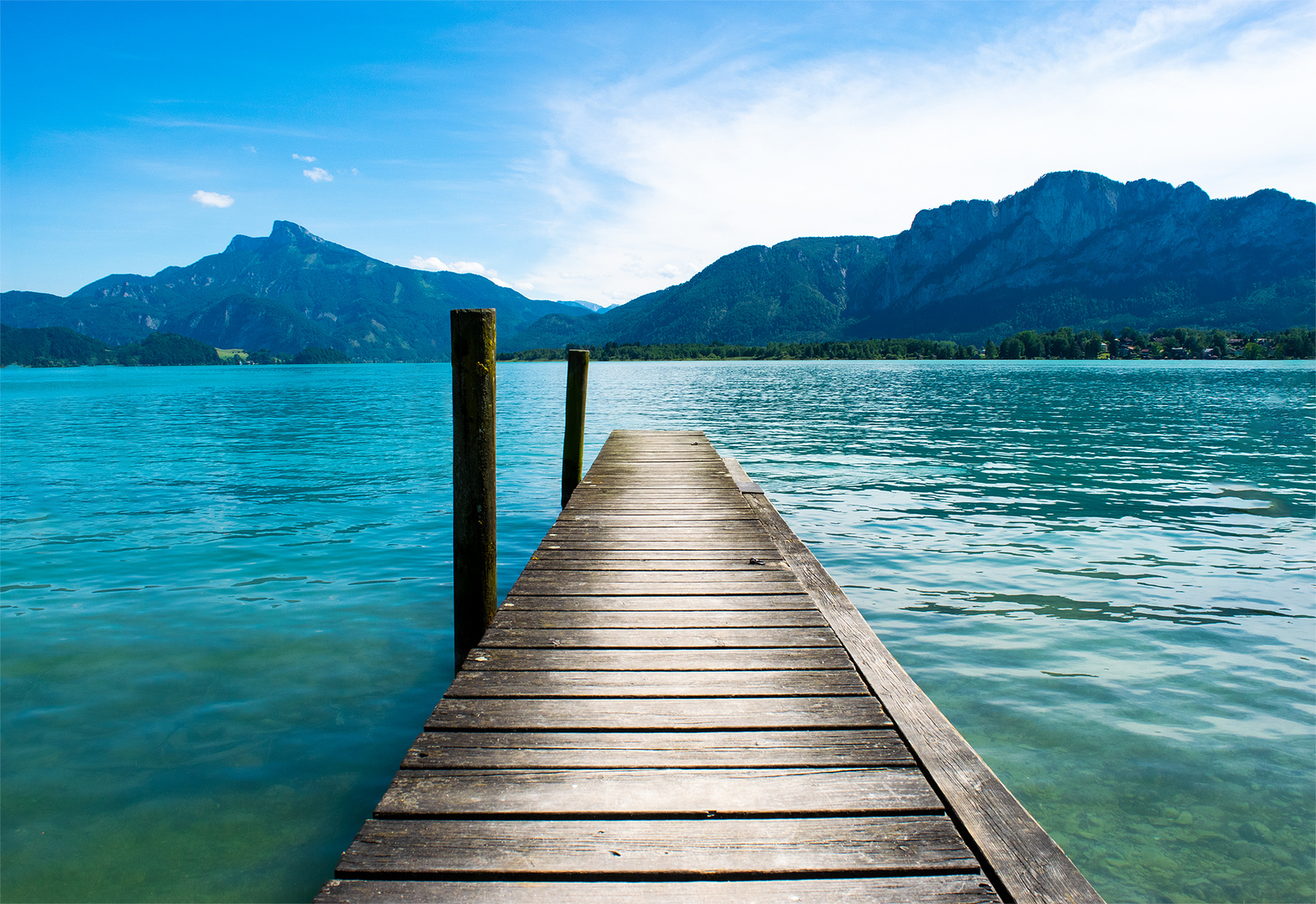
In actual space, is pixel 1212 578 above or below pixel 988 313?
below

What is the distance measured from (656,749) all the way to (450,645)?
15.9ft

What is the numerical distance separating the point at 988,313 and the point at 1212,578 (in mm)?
209535

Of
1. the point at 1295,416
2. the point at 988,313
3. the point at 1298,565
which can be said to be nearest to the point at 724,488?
the point at 1298,565

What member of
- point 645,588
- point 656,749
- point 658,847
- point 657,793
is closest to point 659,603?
point 645,588

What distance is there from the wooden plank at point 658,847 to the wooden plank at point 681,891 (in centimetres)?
4

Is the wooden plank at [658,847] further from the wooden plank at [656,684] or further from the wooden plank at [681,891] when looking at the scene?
the wooden plank at [656,684]

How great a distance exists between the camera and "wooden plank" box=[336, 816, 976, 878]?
7.57 ft

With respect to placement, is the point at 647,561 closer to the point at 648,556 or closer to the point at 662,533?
the point at 648,556

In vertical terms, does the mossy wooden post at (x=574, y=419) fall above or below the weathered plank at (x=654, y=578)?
above

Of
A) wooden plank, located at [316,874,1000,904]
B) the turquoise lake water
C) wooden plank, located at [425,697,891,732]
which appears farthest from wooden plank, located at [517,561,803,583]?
wooden plank, located at [316,874,1000,904]

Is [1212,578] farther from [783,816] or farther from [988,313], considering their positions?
[988,313]

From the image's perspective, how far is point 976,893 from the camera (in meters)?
2.21

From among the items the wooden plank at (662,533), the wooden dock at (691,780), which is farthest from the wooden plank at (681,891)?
the wooden plank at (662,533)

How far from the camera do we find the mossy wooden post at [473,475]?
17.7ft
